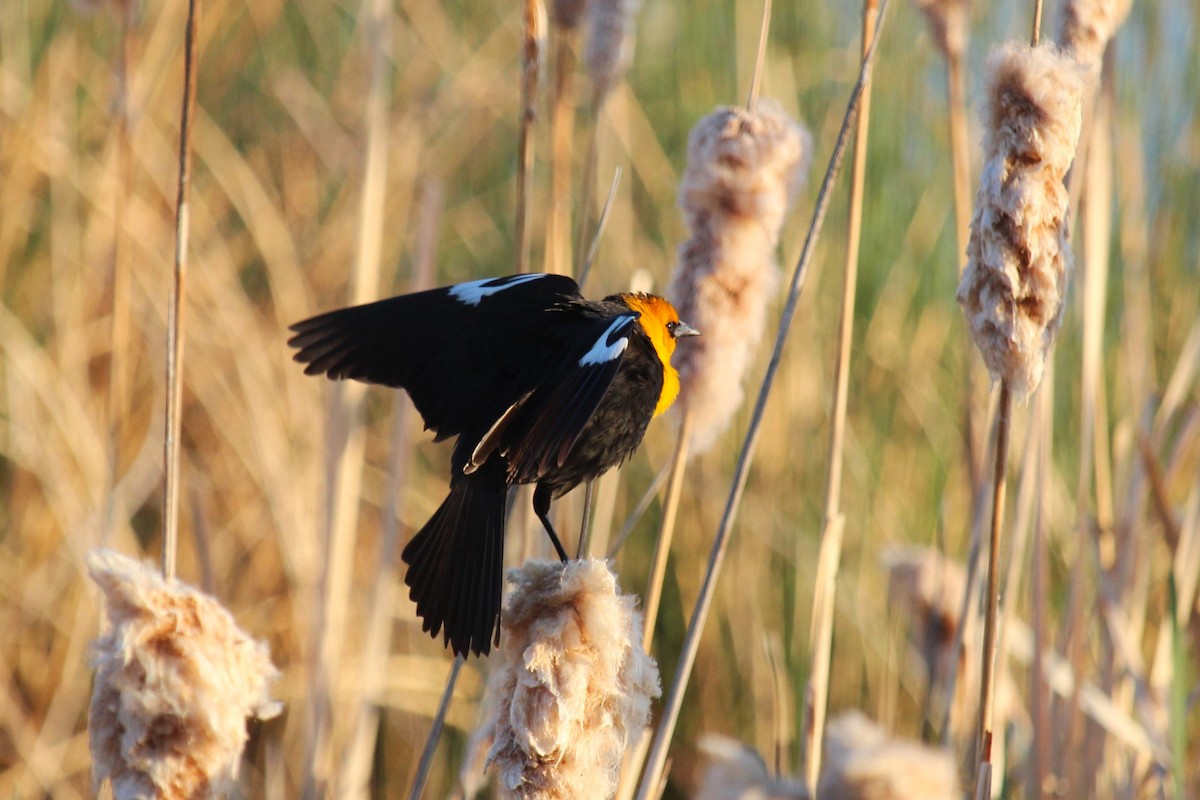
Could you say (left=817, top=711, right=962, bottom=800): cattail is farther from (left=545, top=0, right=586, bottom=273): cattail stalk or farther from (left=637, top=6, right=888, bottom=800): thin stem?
(left=545, top=0, right=586, bottom=273): cattail stalk

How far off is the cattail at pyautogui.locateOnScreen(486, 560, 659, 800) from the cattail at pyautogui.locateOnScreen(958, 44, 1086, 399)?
39 cm

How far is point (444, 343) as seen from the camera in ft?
4.49

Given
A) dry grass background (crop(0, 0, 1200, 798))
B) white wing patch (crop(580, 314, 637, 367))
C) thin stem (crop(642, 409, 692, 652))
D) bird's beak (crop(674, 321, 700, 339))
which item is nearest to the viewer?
white wing patch (crop(580, 314, 637, 367))

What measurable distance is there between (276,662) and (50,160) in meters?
1.15

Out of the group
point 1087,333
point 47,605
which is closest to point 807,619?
point 1087,333

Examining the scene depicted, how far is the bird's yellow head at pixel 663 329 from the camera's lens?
56.6 inches

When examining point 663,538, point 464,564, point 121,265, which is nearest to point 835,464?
point 663,538

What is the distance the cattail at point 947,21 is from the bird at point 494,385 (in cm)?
51

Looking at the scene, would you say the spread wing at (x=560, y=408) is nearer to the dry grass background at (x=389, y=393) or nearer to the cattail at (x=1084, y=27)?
the cattail at (x=1084, y=27)

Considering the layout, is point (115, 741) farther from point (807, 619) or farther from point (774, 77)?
point (774, 77)

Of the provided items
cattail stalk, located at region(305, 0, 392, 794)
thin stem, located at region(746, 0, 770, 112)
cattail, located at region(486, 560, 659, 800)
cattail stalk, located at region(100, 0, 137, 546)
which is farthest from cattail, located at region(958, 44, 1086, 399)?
cattail stalk, located at region(100, 0, 137, 546)

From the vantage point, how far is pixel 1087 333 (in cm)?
156

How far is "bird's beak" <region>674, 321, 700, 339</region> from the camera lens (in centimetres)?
139

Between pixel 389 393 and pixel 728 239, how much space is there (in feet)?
5.32
